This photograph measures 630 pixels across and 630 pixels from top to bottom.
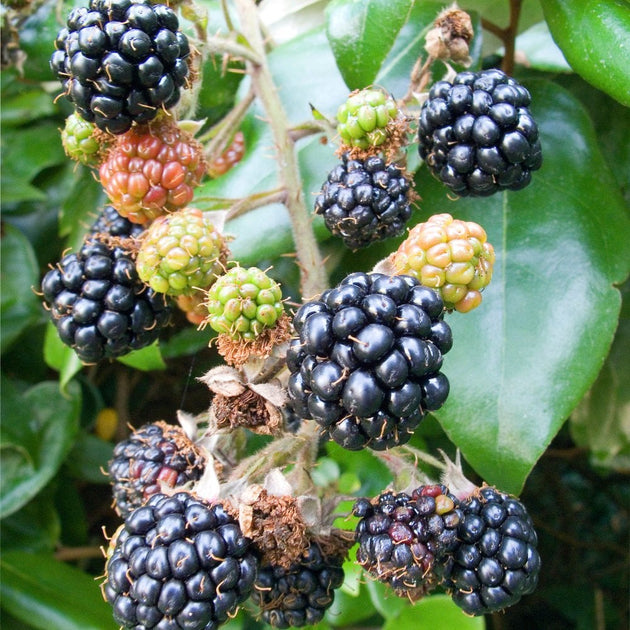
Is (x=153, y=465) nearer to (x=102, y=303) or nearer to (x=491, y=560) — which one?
(x=102, y=303)

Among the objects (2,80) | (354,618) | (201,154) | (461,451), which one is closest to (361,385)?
(461,451)

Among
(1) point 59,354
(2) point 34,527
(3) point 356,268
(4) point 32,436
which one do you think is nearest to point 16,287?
(1) point 59,354

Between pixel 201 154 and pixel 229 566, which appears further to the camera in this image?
pixel 201 154

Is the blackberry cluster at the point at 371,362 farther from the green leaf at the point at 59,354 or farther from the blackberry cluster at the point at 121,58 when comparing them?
the green leaf at the point at 59,354

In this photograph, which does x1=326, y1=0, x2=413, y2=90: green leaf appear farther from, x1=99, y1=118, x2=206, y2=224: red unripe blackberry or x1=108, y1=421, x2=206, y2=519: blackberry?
x1=108, y1=421, x2=206, y2=519: blackberry

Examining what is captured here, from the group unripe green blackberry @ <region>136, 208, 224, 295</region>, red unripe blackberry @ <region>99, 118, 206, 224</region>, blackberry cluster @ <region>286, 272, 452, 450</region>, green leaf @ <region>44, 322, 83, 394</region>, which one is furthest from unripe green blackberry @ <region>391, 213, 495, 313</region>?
green leaf @ <region>44, 322, 83, 394</region>

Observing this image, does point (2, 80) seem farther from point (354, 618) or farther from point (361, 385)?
point (354, 618)

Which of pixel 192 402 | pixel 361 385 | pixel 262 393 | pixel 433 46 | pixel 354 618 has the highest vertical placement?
pixel 433 46

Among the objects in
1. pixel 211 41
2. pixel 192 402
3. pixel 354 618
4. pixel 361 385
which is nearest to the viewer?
pixel 361 385
